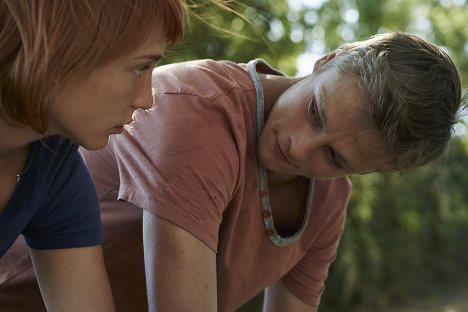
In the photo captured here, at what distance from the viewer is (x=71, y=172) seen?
180cm

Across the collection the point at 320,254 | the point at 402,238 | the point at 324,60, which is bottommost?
the point at 402,238

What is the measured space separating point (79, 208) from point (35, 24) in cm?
57

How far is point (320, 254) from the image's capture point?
248cm

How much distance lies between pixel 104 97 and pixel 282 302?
1.23 metres

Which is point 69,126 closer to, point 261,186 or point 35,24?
point 35,24

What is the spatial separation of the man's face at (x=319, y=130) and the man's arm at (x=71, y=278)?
0.52 meters

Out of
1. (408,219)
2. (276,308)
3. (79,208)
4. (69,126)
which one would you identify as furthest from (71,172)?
(408,219)

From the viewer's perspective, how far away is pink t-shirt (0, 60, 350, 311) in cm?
191

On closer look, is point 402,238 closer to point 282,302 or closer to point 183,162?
point 282,302

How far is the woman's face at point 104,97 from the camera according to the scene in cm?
149

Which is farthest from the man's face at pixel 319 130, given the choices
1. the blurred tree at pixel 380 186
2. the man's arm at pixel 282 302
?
the blurred tree at pixel 380 186

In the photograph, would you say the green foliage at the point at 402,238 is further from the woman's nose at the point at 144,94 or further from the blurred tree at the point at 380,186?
the woman's nose at the point at 144,94

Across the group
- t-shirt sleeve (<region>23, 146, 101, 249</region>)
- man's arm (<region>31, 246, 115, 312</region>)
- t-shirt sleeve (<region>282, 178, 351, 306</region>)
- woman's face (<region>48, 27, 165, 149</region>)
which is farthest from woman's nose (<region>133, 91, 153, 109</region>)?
t-shirt sleeve (<region>282, 178, 351, 306</region>)

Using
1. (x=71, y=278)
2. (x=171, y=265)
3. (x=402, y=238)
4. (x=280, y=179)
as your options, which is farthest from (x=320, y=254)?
(x=402, y=238)
